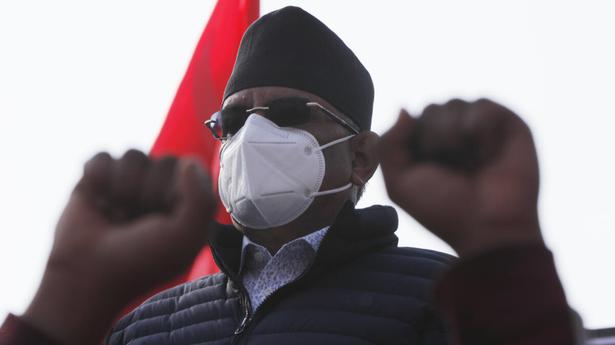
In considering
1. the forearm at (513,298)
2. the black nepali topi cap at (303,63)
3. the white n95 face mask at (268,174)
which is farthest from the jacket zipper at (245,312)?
the forearm at (513,298)

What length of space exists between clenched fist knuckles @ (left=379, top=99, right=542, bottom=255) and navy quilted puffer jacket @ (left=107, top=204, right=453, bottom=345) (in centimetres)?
139

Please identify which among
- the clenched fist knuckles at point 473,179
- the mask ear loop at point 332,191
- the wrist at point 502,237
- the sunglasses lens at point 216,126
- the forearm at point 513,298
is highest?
the clenched fist knuckles at point 473,179

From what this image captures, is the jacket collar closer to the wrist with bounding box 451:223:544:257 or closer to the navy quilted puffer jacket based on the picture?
the navy quilted puffer jacket

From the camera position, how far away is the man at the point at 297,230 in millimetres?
2797

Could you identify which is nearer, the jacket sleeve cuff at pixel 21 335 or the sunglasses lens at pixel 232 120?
the jacket sleeve cuff at pixel 21 335

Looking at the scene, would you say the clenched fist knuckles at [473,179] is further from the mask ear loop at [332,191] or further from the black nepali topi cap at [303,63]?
the black nepali topi cap at [303,63]

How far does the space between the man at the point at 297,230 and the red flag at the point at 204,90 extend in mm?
1824

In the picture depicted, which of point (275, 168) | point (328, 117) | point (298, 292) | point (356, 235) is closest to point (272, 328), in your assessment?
point (298, 292)

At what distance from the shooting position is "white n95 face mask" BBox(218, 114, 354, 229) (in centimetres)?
322

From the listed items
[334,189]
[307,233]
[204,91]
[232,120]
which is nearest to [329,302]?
[307,233]

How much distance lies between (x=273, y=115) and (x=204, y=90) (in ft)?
7.84

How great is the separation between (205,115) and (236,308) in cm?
269

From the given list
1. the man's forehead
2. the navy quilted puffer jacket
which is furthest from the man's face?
the navy quilted puffer jacket

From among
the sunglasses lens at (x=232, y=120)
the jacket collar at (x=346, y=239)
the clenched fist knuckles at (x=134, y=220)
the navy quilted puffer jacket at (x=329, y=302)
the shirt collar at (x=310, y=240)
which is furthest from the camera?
the sunglasses lens at (x=232, y=120)
